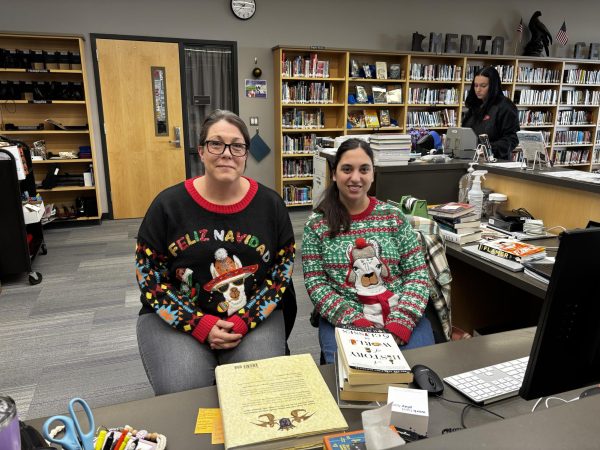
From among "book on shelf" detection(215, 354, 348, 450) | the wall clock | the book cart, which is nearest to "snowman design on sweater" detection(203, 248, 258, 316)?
"book on shelf" detection(215, 354, 348, 450)

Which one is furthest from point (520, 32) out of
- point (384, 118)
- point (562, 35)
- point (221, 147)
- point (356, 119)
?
point (221, 147)

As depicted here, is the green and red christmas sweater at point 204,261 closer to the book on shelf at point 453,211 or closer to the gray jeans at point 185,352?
the gray jeans at point 185,352

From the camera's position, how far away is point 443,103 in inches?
241

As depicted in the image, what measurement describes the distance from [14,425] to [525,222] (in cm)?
234

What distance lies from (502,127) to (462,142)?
682 millimetres

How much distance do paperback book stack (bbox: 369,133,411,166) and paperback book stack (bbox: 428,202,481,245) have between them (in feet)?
2.58

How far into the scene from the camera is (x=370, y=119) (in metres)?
5.99

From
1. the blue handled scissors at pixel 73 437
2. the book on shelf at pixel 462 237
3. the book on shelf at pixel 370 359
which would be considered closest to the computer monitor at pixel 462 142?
the book on shelf at pixel 462 237

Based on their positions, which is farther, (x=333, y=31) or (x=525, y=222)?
(x=333, y=31)

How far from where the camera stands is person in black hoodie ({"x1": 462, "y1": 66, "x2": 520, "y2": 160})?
365cm

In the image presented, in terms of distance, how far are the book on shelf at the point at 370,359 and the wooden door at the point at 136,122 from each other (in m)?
4.82

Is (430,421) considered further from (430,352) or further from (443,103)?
(443,103)

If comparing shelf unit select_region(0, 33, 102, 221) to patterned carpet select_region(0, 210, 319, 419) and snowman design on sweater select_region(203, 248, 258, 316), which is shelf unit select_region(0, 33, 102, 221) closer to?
patterned carpet select_region(0, 210, 319, 419)

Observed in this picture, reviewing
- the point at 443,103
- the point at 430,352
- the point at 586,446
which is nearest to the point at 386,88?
the point at 443,103
